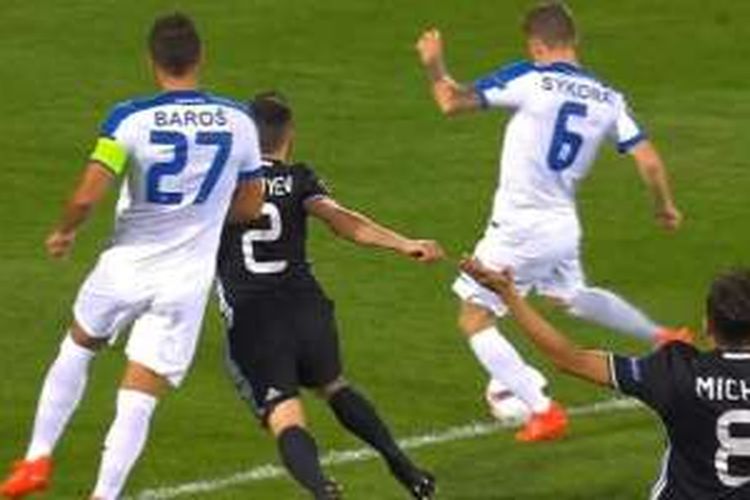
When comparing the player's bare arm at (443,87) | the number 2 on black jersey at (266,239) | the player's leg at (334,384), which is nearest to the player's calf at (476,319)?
the player's bare arm at (443,87)

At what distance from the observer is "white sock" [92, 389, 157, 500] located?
1143 cm

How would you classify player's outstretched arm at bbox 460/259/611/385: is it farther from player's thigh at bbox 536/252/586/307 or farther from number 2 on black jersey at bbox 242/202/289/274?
player's thigh at bbox 536/252/586/307

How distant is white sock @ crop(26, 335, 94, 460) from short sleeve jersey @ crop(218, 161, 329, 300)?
0.84 metres

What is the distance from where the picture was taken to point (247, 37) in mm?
26922

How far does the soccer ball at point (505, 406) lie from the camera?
1431cm

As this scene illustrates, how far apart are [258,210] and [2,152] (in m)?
10.4

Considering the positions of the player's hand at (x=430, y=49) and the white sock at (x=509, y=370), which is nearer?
the player's hand at (x=430, y=49)

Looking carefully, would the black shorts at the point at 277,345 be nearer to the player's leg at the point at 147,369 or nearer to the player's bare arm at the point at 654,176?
the player's leg at the point at 147,369

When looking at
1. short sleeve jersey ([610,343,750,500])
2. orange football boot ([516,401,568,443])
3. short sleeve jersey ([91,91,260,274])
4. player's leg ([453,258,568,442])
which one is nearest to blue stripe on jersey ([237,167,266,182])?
short sleeve jersey ([91,91,260,274])

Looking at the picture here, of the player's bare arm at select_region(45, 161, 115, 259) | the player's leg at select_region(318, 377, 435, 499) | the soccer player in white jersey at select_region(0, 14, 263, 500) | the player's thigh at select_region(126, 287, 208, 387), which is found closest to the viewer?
the player's bare arm at select_region(45, 161, 115, 259)

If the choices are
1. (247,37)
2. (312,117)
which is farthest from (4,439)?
(247,37)

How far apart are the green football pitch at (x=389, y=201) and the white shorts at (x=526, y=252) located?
2.98 feet

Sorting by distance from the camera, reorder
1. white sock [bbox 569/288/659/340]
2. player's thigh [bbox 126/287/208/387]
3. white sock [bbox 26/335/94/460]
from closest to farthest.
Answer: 1. player's thigh [bbox 126/287/208/387]
2. white sock [bbox 26/335/94/460]
3. white sock [bbox 569/288/659/340]

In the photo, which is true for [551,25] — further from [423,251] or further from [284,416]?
[284,416]
